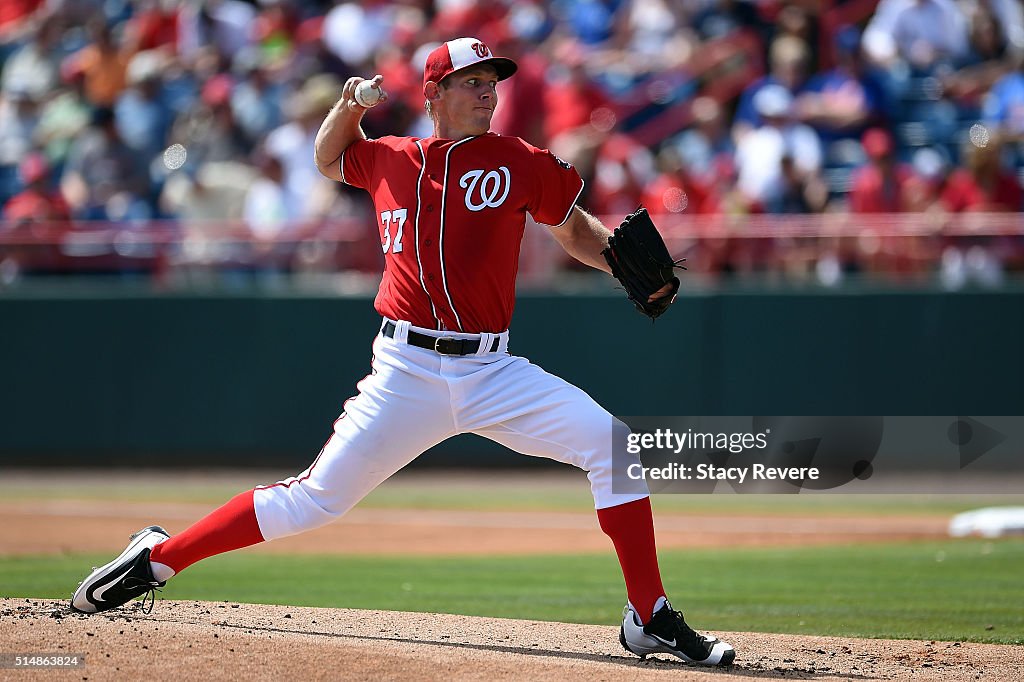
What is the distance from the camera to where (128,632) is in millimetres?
5113

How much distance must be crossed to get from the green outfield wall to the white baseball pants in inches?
266

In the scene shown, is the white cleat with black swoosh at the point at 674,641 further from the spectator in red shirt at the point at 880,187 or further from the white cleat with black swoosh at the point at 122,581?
the spectator in red shirt at the point at 880,187

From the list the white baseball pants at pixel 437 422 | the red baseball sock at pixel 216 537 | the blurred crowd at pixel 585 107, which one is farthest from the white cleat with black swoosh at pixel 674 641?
the blurred crowd at pixel 585 107

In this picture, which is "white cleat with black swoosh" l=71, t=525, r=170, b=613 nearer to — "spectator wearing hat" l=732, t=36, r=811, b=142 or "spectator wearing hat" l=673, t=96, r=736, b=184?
"spectator wearing hat" l=673, t=96, r=736, b=184

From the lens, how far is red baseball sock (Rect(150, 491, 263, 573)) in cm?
→ 520

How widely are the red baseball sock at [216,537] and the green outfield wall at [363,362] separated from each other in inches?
271

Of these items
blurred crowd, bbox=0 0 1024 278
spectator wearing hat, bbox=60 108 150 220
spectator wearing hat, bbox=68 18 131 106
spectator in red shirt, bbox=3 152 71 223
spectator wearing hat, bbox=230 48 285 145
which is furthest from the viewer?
spectator wearing hat, bbox=68 18 131 106

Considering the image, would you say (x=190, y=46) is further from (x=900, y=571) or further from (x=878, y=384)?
(x=900, y=571)

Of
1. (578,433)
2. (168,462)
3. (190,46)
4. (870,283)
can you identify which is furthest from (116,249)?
(578,433)

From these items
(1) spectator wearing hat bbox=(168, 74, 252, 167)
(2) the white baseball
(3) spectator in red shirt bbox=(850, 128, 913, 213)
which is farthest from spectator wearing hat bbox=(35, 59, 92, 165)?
(2) the white baseball

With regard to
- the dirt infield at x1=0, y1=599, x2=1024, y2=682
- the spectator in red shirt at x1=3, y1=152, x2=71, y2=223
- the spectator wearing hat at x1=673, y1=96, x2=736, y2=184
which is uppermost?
the spectator wearing hat at x1=673, y1=96, x2=736, y2=184

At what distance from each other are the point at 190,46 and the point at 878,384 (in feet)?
26.8

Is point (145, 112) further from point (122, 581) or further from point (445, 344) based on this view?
point (445, 344)

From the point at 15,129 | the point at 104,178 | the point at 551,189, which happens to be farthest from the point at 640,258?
the point at 15,129
